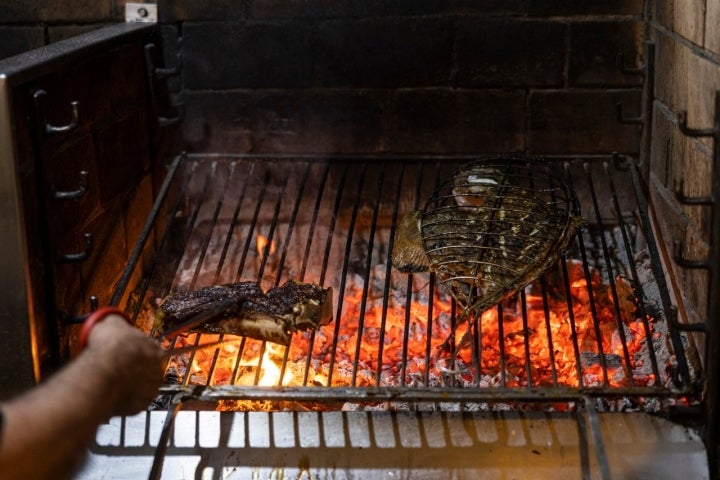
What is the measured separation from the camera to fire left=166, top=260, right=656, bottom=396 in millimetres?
3744

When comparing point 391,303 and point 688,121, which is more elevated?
point 688,121

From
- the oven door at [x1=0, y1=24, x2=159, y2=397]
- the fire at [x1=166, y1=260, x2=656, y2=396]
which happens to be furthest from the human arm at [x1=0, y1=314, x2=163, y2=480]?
the fire at [x1=166, y1=260, x2=656, y2=396]

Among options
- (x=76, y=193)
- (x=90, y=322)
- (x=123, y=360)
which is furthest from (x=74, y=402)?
(x=76, y=193)

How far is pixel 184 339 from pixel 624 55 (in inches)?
105

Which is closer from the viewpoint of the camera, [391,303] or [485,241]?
[485,241]

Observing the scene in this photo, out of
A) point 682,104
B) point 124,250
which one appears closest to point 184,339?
point 124,250

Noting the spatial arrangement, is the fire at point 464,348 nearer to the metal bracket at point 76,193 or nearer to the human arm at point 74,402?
the metal bracket at point 76,193

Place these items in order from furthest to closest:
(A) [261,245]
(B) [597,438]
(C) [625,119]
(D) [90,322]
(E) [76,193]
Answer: (A) [261,245] → (C) [625,119] → (E) [76,193] → (B) [597,438] → (D) [90,322]

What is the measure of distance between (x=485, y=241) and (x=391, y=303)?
88cm

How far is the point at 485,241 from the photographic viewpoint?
3822mm

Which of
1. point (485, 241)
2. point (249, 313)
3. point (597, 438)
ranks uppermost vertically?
point (485, 241)

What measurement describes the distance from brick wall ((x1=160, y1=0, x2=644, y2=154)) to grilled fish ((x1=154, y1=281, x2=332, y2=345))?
5.03 ft

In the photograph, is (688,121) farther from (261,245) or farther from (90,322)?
(90,322)

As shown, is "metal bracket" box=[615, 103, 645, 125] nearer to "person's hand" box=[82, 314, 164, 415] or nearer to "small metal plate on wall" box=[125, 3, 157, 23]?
"small metal plate on wall" box=[125, 3, 157, 23]
